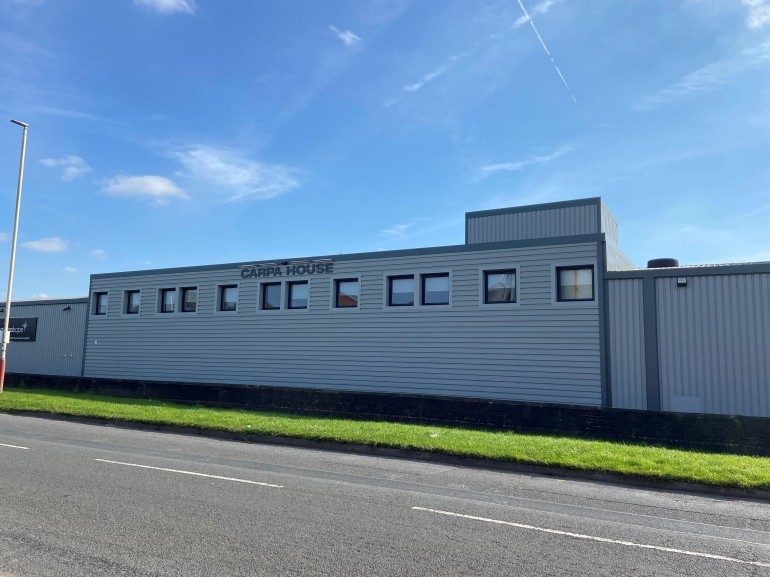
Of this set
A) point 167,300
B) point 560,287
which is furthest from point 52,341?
point 560,287

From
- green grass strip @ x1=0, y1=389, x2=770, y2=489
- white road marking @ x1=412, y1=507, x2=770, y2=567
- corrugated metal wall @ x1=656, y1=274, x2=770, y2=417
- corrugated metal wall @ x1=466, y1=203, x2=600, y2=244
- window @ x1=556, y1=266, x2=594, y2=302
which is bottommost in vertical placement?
white road marking @ x1=412, y1=507, x2=770, y2=567

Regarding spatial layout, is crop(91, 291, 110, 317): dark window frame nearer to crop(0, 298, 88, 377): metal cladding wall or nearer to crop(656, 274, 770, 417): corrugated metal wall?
crop(0, 298, 88, 377): metal cladding wall

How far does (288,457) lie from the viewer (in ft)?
37.7

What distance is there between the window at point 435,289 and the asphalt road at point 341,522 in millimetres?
9454

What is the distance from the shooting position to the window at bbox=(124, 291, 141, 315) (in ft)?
87.9

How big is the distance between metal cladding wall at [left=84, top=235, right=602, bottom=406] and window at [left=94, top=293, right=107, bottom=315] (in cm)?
52

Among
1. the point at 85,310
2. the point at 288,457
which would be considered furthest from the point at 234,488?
the point at 85,310

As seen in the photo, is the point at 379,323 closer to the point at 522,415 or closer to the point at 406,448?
the point at 522,415

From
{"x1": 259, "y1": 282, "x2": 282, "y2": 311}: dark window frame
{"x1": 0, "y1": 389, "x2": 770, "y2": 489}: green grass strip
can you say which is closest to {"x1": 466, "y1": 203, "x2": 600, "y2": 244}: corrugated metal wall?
{"x1": 259, "y1": 282, "x2": 282, "y2": 311}: dark window frame

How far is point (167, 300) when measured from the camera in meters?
26.0

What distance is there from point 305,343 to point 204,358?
485 centimetres

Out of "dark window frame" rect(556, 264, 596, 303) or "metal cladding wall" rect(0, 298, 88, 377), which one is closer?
"dark window frame" rect(556, 264, 596, 303)

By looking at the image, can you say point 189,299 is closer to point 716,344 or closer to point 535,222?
point 535,222

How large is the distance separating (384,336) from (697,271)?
948 cm
